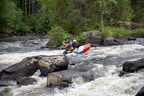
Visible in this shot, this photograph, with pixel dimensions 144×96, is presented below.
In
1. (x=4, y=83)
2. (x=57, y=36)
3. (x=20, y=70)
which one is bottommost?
(x=4, y=83)

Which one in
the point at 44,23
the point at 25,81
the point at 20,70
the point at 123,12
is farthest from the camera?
the point at 44,23

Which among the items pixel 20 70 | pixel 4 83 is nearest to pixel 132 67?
pixel 20 70

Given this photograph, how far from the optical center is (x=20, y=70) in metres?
8.07

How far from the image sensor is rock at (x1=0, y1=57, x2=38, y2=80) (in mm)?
7910

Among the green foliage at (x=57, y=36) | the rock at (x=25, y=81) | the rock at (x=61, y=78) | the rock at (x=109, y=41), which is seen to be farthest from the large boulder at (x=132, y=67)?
the green foliage at (x=57, y=36)

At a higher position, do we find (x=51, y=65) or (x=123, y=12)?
(x=123, y=12)

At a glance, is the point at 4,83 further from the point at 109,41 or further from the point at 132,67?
the point at 109,41

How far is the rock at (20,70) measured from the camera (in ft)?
26.0

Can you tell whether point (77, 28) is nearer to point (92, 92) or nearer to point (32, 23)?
point (92, 92)

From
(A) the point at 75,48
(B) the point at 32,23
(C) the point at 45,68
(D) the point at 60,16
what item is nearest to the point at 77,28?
(D) the point at 60,16

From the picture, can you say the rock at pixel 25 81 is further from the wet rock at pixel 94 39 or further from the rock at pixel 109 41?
the rock at pixel 109 41

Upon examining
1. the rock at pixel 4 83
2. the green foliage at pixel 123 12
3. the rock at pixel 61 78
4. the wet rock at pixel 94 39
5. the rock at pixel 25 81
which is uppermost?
the green foliage at pixel 123 12

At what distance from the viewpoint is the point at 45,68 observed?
26.0 feet

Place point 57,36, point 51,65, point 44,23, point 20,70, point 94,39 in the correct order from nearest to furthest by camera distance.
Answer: point 51,65 < point 20,70 < point 57,36 < point 94,39 < point 44,23
